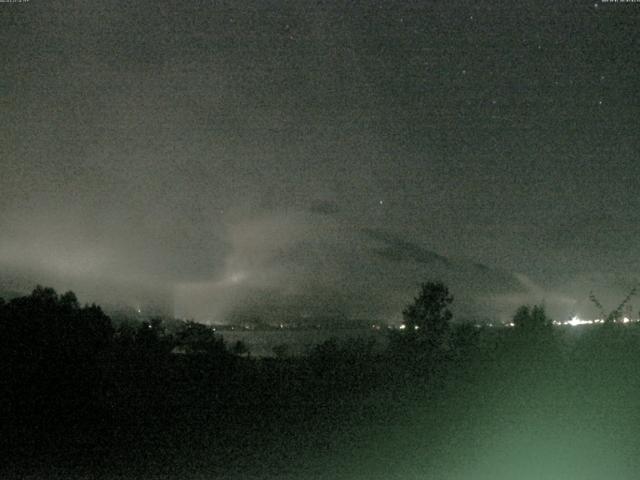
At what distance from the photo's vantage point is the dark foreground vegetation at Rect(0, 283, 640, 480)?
11.5m

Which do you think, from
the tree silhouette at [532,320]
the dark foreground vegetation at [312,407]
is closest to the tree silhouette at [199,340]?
the dark foreground vegetation at [312,407]

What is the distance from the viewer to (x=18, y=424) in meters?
13.5

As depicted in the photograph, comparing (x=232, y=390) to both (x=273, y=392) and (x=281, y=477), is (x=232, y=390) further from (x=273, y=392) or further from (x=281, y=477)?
(x=281, y=477)

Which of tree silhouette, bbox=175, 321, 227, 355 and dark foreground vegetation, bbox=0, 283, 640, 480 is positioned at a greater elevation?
tree silhouette, bbox=175, 321, 227, 355

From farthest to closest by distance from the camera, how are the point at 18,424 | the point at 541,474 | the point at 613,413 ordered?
1. the point at 18,424
2. the point at 613,413
3. the point at 541,474

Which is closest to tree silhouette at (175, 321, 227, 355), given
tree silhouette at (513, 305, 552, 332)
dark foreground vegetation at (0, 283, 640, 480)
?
dark foreground vegetation at (0, 283, 640, 480)

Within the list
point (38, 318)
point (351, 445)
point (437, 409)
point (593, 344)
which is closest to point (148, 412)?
point (38, 318)

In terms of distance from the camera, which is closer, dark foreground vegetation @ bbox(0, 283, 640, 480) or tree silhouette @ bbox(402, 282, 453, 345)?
dark foreground vegetation @ bbox(0, 283, 640, 480)

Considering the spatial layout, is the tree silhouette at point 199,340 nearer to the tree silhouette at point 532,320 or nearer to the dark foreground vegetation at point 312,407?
the dark foreground vegetation at point 312,407

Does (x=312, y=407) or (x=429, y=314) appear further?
(x=429, y=314)

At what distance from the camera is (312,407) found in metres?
15.3

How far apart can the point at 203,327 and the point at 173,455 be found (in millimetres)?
8594

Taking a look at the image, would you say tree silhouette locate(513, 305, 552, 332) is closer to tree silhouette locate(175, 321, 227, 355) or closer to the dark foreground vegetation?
the dark foreground vegetation

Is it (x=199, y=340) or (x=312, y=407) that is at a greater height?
(x=199, y=340)
